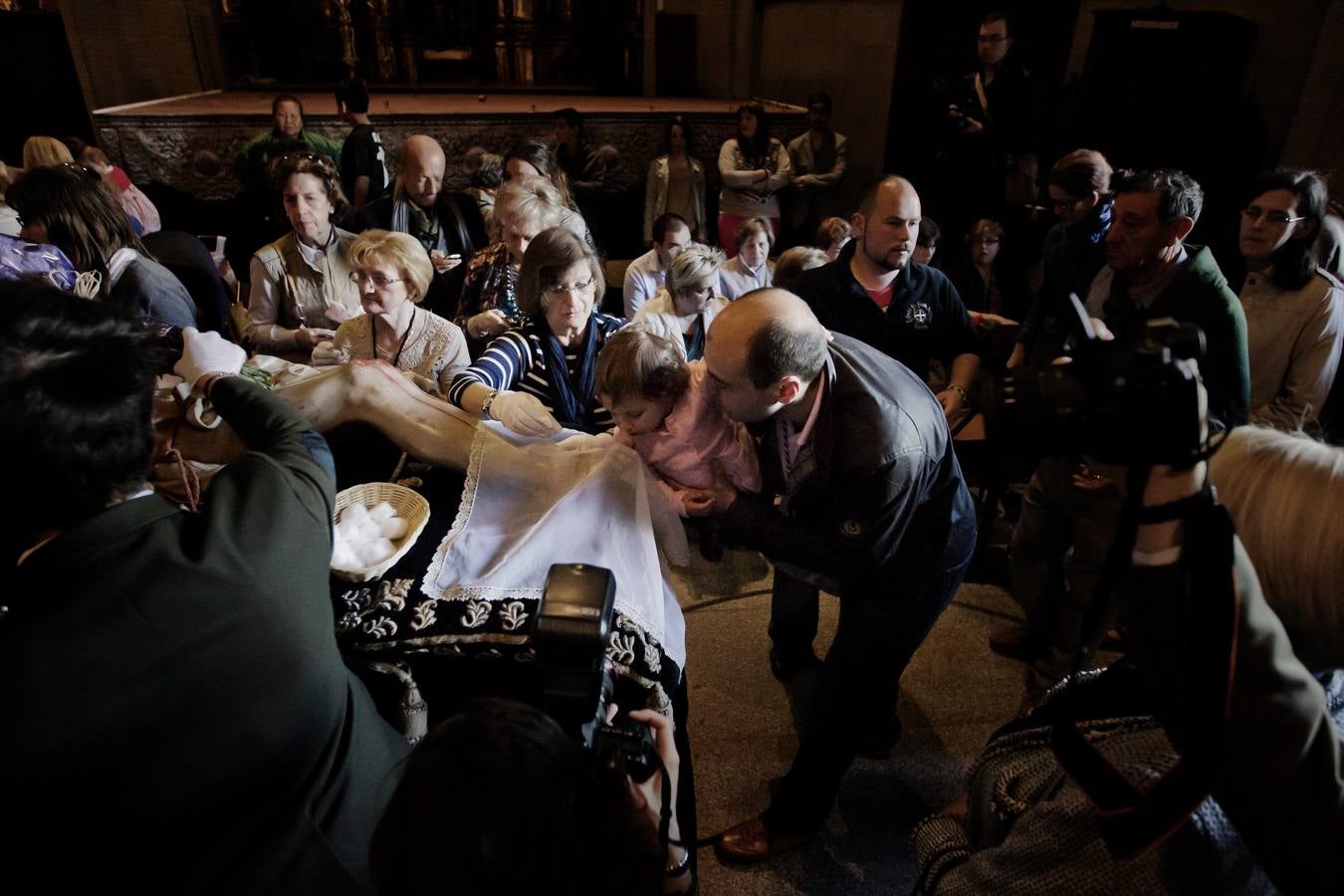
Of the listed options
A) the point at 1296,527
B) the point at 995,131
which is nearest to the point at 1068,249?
the point at 995,131

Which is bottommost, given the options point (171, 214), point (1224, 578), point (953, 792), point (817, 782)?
point (953, 792)

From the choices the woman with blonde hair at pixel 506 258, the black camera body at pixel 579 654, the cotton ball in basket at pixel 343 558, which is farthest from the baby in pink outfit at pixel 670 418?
the woman with blonde hair at pixel 506 258

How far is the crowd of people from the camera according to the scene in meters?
0.85

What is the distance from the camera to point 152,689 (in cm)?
90

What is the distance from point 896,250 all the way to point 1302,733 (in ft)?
7.14

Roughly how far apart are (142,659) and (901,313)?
2.62 metres

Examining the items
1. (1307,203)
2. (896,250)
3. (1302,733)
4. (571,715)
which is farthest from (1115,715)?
(1307,203)

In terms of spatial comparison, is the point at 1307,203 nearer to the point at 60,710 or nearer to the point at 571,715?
the point at 571,715

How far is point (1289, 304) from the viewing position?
2.63m

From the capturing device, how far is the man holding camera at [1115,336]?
7.30 ft

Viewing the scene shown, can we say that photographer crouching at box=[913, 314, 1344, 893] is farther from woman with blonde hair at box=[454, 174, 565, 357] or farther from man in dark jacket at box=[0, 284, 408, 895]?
woman with blonde hair at box=[454, 174, 565, 357]

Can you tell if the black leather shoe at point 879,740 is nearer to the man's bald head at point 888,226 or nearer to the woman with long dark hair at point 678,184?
the man's bald head at point 888,226

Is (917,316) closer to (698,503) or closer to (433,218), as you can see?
(698,503)

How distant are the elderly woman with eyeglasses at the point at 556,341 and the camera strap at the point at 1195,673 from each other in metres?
1.62
